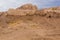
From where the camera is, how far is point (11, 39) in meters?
9.91

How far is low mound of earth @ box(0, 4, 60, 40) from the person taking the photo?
10132 millimetres

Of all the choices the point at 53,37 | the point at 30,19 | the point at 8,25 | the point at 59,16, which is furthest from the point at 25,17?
the point at 53,37

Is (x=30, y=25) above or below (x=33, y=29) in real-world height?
above

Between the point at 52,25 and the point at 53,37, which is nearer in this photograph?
the point at 53,37

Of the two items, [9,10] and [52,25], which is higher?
[9,10]

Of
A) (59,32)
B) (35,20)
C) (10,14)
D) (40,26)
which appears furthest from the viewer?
(10,14)

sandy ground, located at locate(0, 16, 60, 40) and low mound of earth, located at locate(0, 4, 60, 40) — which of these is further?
low mound of earth, located at locate(0, 4, 60, 40)

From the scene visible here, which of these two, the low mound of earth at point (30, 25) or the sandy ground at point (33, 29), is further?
the low mound of earth at point (30, 25)

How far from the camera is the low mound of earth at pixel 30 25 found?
10.1 meters

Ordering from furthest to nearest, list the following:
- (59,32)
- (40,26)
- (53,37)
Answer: (40,26) → (59,32) → (53,37)

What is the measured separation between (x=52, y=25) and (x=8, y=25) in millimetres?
2837

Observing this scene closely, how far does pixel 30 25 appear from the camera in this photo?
1143 centimetres

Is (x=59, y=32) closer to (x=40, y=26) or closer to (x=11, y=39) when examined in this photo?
(x=40, y=26)

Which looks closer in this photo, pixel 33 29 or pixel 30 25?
pixel 33 29
